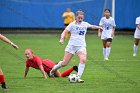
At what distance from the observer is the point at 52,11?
4262cm

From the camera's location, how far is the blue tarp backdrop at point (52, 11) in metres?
42.0

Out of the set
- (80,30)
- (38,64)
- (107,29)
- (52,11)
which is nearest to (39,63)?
(38,64)

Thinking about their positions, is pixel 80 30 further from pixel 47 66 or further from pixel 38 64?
pixel 47 66

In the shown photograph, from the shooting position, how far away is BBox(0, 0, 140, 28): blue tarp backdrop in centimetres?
4203

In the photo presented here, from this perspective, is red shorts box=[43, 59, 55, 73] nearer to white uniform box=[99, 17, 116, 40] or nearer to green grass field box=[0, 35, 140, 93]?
green grass field box=[0, 35, 140, 93]

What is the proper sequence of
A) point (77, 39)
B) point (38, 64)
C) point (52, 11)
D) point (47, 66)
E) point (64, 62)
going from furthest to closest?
point (52, 11), point (47, 66), point (38, 64), point (64, 62), point (77, 39)

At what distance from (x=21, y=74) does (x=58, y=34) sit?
2400 cm

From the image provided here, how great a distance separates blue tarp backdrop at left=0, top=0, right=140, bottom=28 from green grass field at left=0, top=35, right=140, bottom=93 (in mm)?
8663

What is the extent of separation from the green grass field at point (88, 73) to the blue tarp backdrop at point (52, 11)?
8.66m

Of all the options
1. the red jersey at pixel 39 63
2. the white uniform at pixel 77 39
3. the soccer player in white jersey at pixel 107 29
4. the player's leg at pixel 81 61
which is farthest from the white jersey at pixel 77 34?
the soccer player in white jersey at pixel 107 29

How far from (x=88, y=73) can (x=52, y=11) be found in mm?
23584

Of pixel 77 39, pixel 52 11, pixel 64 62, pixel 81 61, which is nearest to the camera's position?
pixel 81 61

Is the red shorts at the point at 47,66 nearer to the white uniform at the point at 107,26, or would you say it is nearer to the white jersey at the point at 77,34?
the white jersey at the point at 77,34

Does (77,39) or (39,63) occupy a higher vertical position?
(77,39)
